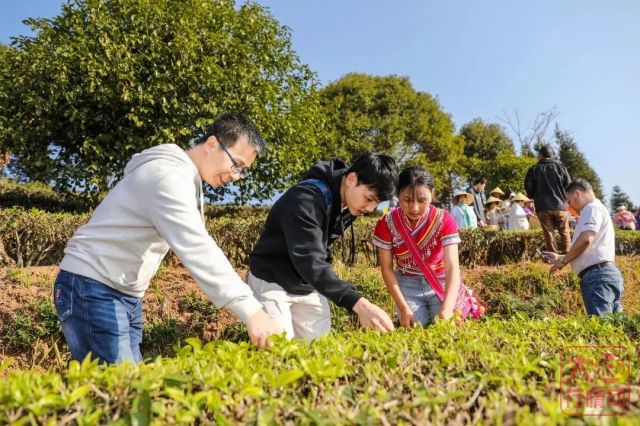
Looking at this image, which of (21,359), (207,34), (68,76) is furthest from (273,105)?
(21,359)

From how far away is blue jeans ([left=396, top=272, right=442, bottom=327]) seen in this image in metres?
3.99

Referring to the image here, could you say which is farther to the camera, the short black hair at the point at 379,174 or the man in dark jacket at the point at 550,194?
the man in dark jacket at the point at 550,194

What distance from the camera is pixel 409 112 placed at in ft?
95.9

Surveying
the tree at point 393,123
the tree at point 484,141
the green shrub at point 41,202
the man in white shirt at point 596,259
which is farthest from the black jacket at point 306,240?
the tree at point 484,141

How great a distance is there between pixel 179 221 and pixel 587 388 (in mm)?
1761

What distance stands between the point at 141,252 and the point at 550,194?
8.08 metres

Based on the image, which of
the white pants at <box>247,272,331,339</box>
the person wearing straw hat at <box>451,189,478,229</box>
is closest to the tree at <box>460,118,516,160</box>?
the person wearing straw hat at <box>451,189,478,229</box>

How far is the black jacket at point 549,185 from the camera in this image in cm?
860

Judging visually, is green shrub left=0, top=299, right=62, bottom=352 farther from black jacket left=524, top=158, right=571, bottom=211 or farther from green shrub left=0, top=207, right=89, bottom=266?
black jacket left=524, top=158, right=571, bottom=211

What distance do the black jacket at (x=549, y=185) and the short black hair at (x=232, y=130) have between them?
7.41m

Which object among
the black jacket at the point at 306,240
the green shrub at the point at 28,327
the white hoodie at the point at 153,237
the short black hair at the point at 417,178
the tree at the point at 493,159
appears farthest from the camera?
the tree at the point at 493,159

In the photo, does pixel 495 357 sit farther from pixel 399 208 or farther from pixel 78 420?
pixel 399 208

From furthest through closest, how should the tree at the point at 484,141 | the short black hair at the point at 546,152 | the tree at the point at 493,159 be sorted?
the tree at the point at 484,141 < the tree at the point at 493,159 < the short black hair at the point at 546,152

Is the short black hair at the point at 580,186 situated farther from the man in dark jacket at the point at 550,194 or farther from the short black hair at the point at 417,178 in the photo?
the man in dark jacket at the point at 550,194
